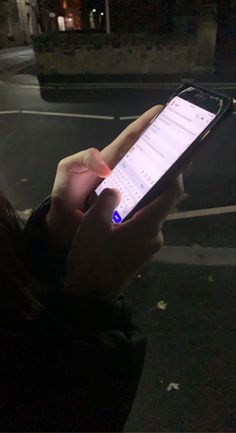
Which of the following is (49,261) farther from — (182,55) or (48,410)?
(182,55)

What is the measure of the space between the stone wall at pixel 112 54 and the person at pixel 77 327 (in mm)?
10594

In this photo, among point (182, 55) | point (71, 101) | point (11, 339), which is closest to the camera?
point (11, 339)

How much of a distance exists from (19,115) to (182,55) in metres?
5.58

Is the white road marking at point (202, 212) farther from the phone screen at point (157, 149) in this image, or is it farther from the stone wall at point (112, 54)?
the stone wall at point (112, 54)

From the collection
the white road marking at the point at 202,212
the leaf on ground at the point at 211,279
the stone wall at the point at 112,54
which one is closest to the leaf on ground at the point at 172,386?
the leaf on ground at the point at 211,279

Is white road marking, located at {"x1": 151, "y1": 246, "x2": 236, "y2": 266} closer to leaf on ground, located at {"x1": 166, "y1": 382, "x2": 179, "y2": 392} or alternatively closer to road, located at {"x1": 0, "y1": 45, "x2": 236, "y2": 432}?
road, located at {"x1": 0, "y1": 45, "x2": 236, "y2": 432}

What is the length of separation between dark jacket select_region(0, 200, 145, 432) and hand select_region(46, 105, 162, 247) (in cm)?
19

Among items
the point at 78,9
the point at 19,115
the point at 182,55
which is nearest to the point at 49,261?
the point at 19,115

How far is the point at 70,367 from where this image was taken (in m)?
0.73

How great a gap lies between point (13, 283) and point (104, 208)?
Result: 8.6 inches

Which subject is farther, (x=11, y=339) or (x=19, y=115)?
(x=19, y=115)

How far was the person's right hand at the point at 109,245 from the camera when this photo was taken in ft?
2.39

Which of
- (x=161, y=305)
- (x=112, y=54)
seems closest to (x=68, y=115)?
(x=112, y=54)

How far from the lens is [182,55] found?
1045 cm
